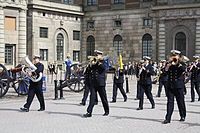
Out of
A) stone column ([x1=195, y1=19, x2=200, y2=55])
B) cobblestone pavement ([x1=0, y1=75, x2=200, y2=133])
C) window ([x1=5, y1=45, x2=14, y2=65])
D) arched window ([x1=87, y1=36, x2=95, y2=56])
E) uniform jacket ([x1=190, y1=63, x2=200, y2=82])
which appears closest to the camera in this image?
cobblestone pavement ([x1=0, y1=75, x2=200, y2=133])

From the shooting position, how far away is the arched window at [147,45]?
43438 mm

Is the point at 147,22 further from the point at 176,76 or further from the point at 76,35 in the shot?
the point at 176,76

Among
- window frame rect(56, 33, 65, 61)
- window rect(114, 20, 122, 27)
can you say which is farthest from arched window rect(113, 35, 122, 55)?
window frame rect(56, 33, 65, 61)

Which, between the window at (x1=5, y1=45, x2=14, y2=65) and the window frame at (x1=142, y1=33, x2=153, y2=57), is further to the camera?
the window frame at (x1=142, y1=33, x2=153, y2=57)

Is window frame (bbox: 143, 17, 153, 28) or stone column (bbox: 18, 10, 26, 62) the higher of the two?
window frame (bbox: 143, 17, 153, 28)

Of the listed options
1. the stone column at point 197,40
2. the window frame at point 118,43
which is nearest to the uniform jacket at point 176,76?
the stone column at point 197,40

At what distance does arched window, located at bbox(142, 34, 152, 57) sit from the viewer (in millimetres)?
43438

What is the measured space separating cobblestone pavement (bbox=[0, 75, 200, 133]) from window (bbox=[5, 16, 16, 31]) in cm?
2296

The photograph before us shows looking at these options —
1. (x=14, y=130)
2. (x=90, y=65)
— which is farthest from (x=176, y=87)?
(x=14, y=130)

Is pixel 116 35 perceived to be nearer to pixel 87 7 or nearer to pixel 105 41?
pixel 105 41

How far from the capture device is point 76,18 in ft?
153

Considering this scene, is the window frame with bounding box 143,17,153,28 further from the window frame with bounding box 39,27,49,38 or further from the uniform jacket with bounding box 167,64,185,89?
the uniform jacket with bounding box 167,64,185,89

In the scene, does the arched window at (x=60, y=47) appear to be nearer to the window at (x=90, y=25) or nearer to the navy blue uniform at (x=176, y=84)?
the window at (x=90, y=25)

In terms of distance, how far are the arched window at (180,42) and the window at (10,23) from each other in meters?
15.1
